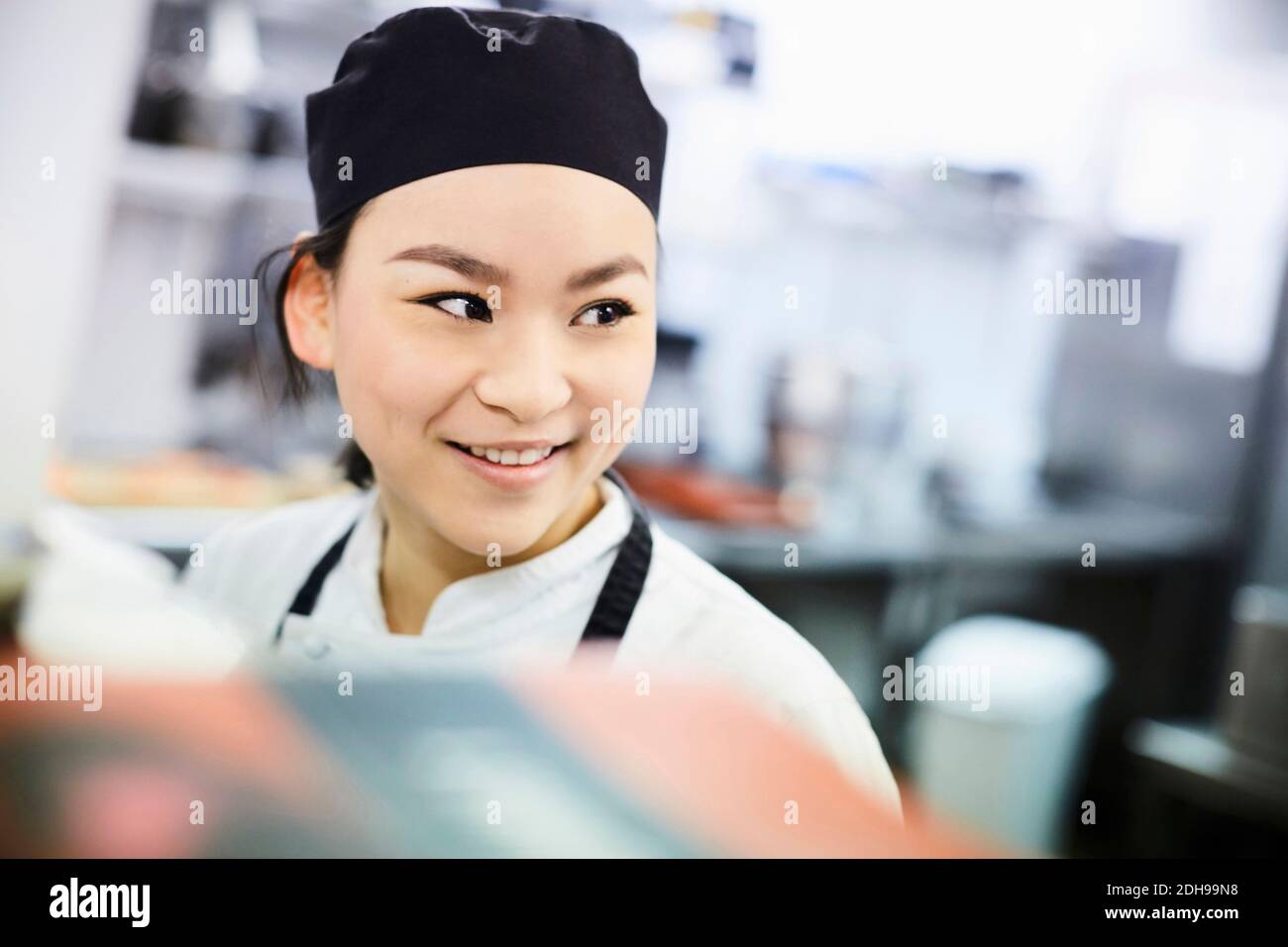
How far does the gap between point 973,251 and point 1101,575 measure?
99cm

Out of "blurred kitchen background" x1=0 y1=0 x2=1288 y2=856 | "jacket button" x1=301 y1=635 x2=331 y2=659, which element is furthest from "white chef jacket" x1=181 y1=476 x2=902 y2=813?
"blurred kitchen background" x1=0 y1=0 x2=1288 y2=856

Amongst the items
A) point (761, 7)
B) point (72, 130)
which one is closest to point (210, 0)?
point (72, 130)

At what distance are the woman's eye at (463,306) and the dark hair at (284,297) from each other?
0.10m

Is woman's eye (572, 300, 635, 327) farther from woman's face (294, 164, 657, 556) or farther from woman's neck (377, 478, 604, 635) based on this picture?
woman's neck (377, 478, 604, 635)

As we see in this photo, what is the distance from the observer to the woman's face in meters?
1.00

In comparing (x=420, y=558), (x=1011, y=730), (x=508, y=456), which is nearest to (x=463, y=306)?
(x=508, y=456)

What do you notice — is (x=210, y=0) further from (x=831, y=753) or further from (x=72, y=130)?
(x=831, y=753)

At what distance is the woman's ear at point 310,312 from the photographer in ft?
3.45

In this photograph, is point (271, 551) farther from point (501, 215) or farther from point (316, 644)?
point (501, 215)

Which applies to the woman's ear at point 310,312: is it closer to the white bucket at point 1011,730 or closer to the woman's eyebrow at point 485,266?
the woman's eyebrow at point 485,266

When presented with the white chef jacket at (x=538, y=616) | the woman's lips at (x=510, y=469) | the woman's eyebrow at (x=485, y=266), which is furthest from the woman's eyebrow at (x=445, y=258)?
the white chef jacket at (x=538, y=616)
